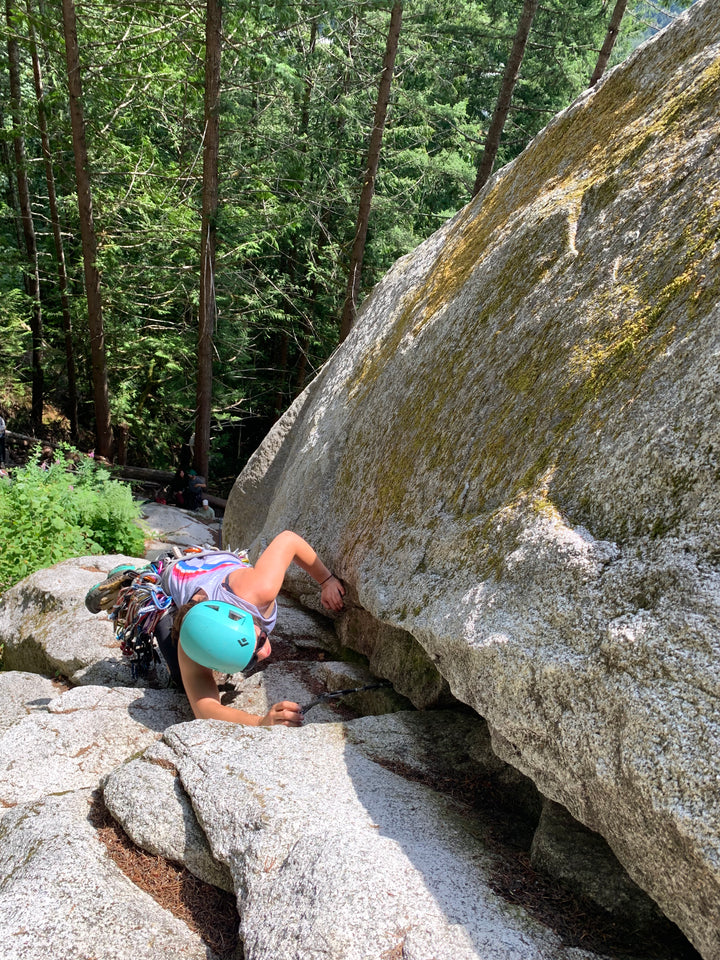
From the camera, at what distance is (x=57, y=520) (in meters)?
8.11

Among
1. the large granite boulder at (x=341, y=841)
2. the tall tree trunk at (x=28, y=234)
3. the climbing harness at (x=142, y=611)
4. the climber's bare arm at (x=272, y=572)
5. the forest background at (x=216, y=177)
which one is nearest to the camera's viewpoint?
the large granite boulder at (x=341, y=841)

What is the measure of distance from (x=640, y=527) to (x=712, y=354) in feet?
2.25

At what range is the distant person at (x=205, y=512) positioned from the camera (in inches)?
604

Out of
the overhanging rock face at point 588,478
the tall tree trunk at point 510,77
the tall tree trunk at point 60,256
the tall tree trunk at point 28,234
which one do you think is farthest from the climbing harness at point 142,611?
the tall tree trunk at point 60,256

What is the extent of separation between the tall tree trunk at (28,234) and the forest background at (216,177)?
2.8 inches

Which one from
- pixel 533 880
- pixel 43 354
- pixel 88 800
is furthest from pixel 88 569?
pixel 43 354

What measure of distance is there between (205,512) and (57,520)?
7458 mm

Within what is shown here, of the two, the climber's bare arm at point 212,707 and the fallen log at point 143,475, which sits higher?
the climber's bare arm at point 212,707

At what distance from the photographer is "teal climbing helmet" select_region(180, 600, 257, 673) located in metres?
3.69

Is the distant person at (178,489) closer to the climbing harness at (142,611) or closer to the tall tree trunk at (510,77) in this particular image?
the tall tree trunk at (510,77)

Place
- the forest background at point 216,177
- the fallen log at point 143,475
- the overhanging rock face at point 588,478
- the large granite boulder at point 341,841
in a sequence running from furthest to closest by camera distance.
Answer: the fallen log at point 143,475 → the forest background at point 216,177 → the large granite boulder at point 341,841 → the overhanging rock face at point 588,478

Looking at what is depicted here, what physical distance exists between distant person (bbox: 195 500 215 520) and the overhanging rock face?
10743 mm

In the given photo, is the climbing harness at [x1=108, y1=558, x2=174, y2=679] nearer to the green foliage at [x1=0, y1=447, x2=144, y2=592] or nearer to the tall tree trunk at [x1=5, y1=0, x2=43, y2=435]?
the green foliage at [x1=0, y1=447, x2=144, y2=592]

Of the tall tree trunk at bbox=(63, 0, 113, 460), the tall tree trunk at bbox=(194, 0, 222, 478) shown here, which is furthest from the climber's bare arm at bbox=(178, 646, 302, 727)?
the tall tree trunk at bbox=(63, 0, 113, 460)
